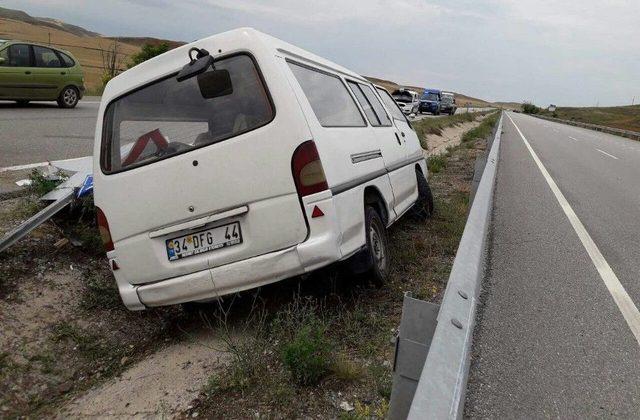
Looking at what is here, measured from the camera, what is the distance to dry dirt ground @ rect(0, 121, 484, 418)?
2.95 meters

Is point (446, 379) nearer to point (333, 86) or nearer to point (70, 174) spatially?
point (333, 86)

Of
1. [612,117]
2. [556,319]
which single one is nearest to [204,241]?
[556,319]

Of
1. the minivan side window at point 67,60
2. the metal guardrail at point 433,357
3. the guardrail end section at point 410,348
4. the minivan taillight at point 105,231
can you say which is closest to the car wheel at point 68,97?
the minivan side window at point 67,60

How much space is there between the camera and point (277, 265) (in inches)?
134

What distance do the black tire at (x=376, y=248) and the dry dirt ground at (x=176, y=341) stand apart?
0.38ft

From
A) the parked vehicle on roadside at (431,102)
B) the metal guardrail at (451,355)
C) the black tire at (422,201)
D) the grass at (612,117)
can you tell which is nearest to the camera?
the metal guardrail at (451,355)

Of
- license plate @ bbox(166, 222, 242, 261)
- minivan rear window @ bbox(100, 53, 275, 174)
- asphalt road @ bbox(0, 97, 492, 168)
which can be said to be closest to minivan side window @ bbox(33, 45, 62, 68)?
asphalt road @ bbox(0, 97, 492, 168)

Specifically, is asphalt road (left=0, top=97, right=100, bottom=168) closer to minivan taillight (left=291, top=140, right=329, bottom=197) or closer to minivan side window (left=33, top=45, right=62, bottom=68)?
minivan side window (left=33, top=45, right=62, bottom=68)

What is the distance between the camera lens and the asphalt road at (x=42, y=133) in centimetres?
812

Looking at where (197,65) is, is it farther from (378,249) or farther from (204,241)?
(378,249)

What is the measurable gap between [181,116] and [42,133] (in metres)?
8.20

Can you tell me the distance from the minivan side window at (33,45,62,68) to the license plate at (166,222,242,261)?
A: 13277 millimetres

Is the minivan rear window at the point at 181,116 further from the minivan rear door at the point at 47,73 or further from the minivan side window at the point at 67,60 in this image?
the minivan side window at the point at 67,60

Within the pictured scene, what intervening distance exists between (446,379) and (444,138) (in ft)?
75.4
